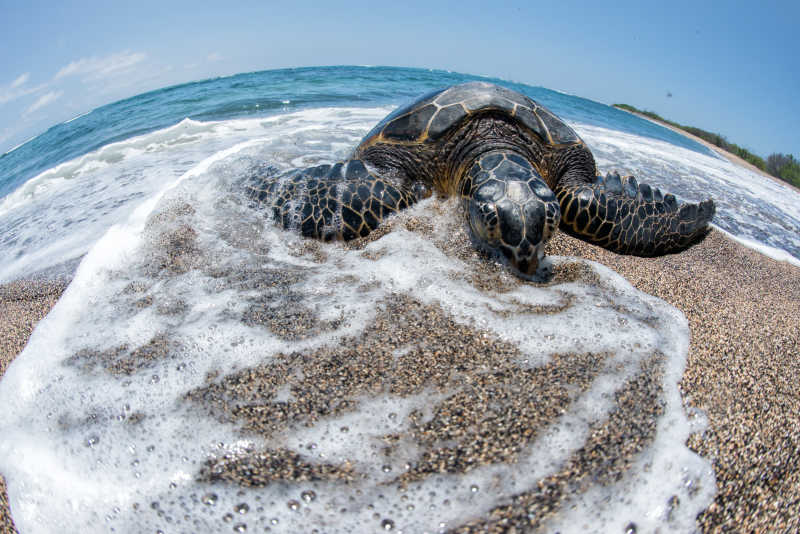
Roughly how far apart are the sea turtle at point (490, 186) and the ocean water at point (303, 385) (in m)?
0.23

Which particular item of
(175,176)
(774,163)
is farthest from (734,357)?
(774,163)

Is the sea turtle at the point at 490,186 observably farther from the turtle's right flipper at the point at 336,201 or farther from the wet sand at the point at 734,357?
the wet sand at the point at 734,357

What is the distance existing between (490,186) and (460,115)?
1.19 m

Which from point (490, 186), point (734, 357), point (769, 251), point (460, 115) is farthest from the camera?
point (769, 251)

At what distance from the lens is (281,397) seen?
1.51m

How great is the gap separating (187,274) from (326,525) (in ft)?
6.36

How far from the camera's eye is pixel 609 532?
109 cm

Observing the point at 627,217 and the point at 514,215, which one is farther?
the point at 627,217

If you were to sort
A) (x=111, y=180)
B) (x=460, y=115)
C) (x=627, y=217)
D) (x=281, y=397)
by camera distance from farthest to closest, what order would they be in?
(x=111, y=180), (x=460, y=115), (x=627, y=217), (x=281, y=397)

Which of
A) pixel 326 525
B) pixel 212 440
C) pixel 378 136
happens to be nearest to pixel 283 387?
pixel 212 440

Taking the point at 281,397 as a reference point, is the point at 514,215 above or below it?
above

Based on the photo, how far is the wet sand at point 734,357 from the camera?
1.19m

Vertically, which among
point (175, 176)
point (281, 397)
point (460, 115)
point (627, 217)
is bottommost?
point (281, 397)

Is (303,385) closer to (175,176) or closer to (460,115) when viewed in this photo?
(460,115)
